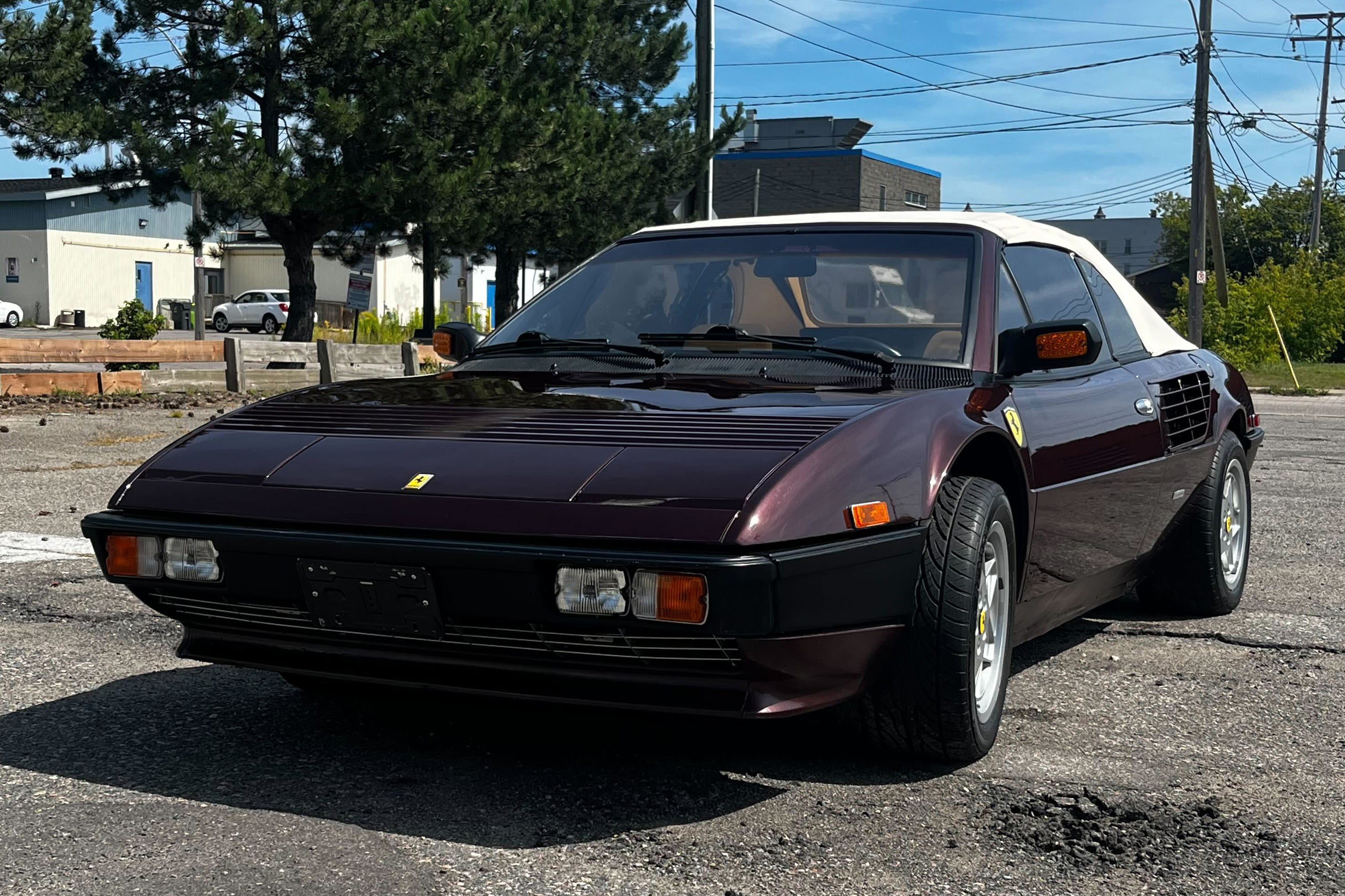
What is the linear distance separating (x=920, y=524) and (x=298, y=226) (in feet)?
77.4

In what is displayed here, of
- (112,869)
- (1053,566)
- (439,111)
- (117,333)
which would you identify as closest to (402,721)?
(112,869)

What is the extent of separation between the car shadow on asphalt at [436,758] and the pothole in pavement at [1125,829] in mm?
292

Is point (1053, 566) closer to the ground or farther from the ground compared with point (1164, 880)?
farther from the ground

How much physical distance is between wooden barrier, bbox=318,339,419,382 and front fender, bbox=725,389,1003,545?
16.1 meters

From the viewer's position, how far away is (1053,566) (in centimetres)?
411

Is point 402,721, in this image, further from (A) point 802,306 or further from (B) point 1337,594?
(B) point 1337,594

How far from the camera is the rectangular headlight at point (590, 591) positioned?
9.68 feet

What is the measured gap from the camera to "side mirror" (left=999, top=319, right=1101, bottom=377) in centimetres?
391

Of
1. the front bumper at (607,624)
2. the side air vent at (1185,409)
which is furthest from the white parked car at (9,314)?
the front bumper at (607,624)

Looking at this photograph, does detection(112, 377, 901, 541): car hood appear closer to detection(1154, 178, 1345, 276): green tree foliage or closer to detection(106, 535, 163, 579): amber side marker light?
detection(106, 535, 163, 579): amber side marker light

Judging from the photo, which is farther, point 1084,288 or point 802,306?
point 1084,288

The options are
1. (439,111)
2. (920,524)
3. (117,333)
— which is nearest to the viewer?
(920,524)

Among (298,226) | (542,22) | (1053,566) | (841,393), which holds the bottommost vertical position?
(1053,566)

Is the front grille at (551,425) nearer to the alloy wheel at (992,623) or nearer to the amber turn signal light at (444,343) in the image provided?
the alloy wheel at (992,623)
